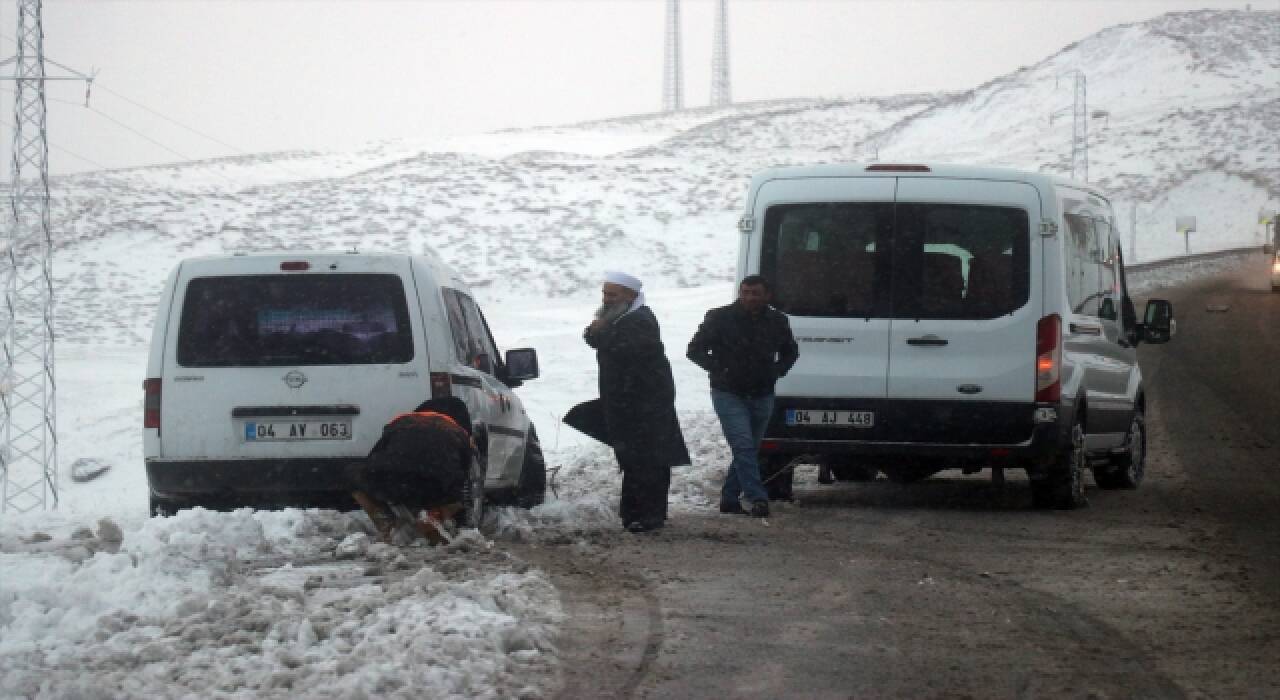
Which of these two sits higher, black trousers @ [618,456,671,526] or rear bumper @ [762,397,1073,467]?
rear bumper @ [762,397,1073,467]

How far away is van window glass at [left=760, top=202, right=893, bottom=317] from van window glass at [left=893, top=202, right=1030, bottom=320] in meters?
0.13

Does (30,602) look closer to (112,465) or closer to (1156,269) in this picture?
(112,465)

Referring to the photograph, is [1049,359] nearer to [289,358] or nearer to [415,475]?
[415,475]

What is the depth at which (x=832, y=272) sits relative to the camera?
418 inches

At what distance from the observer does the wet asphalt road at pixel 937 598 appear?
5371 mm

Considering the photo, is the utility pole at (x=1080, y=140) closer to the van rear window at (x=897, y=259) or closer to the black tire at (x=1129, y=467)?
the black tire at (x=1129, y=467)

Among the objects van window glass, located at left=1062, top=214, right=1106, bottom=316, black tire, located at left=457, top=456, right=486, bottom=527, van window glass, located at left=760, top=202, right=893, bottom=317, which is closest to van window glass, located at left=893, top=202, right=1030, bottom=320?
van window glass, located at left=760, top=202, right=893, bottom=317

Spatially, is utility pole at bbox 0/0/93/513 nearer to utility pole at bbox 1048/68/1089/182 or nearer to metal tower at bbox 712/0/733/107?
utility pole at bbox 1048/68/1089/182

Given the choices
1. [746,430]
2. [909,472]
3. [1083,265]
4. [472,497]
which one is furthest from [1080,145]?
[472,497]

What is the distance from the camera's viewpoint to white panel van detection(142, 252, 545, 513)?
8.39 metres

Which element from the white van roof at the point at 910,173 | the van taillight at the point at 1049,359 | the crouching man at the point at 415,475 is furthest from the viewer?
the white van roof at the point at 910,173

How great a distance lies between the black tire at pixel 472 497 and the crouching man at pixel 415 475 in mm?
117

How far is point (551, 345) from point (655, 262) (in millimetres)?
17105

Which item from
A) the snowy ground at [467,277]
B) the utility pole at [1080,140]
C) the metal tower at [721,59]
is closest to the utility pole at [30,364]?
the snowy ground at [467,277]
